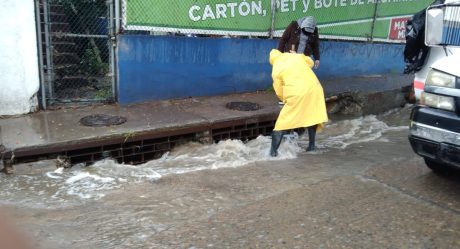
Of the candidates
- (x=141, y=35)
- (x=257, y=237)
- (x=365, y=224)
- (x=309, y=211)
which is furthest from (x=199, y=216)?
(x=141, y=35)

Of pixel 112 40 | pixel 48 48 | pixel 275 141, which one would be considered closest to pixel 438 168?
pixel 275 141

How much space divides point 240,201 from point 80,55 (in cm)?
463

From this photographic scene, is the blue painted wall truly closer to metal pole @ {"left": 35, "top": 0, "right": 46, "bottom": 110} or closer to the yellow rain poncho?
metal pole @ {"left": 35, "top": 0, "right": 46, "bottom": 110}

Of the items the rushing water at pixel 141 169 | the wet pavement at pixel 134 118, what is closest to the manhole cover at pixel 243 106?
the wet pavement at pixel 134 118

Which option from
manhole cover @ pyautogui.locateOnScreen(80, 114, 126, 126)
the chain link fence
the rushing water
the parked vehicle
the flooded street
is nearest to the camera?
the flooded street

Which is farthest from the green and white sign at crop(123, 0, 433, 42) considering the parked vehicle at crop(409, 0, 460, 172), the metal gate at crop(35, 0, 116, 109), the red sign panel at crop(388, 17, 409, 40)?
the parked vehicle at crop(409, 0, 460, 172)

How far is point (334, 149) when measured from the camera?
20.3 ft

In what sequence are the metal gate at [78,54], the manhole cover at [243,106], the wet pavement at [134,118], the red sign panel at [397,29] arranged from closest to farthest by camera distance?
the wet pavement at [134,118] < the metal gate at [78,54] < the manhole cover at [243,106] < the red sign panel at [397,29]

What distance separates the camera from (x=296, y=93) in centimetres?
540

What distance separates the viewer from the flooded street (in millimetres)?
3484

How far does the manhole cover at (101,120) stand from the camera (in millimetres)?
5750

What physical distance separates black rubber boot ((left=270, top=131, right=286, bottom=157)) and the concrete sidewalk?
88 cm

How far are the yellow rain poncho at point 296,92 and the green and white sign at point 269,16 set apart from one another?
220 cm

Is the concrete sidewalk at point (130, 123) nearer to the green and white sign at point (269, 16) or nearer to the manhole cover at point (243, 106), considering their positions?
the manhole cover at point (243, 106)
